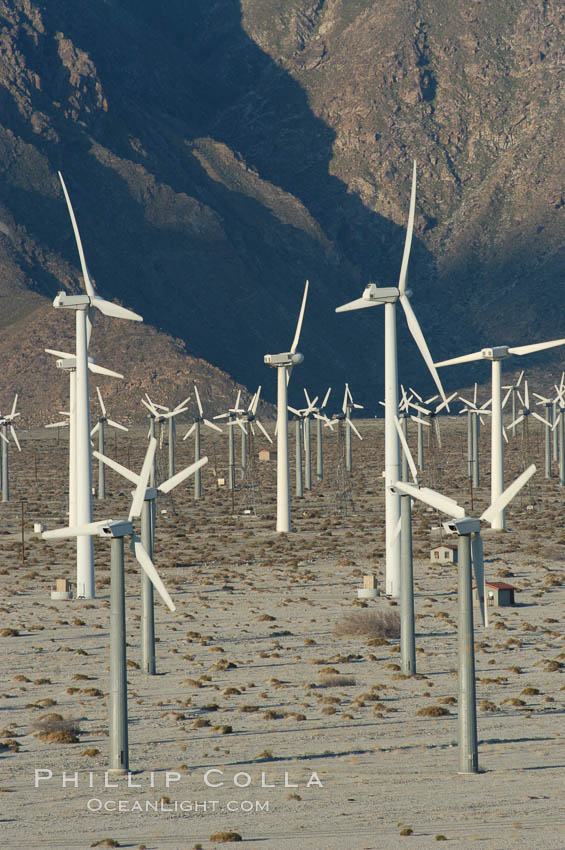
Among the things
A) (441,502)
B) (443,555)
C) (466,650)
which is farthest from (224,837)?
(443,555)

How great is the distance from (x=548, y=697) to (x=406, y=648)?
5.06m

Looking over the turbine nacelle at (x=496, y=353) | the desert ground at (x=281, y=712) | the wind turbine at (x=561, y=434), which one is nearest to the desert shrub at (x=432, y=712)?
the desert ground at (x=281, y=712)

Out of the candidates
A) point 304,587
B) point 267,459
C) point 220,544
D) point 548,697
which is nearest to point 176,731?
point 548,697

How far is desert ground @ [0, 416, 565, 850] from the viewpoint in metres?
26.9

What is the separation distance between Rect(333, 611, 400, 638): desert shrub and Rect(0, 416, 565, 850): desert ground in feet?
0.36

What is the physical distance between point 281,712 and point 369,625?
523 inches

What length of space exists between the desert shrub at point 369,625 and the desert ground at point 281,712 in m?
0.11

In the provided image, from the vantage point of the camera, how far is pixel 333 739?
3397 cm

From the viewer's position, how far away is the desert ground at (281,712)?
88.4 ft

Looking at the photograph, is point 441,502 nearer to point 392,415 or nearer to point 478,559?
point 478,559

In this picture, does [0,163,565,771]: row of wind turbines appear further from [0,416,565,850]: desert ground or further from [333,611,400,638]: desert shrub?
[333,611,400,638]: desert shrub

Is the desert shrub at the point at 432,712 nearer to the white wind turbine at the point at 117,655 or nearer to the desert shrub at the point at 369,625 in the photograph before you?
the white wind turbine at the point at 117,655

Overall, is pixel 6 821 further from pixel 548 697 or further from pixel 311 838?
pixel 548 697

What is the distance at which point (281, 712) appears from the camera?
37.2m
